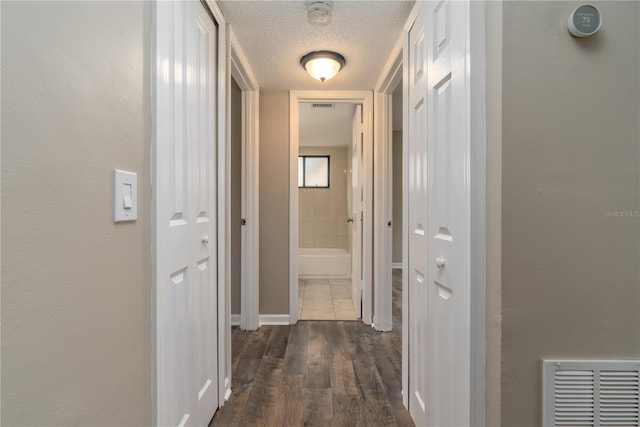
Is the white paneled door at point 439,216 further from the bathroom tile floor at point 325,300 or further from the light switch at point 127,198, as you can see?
the bathroom tile floor at point 325,300

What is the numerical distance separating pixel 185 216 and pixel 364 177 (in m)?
1.97

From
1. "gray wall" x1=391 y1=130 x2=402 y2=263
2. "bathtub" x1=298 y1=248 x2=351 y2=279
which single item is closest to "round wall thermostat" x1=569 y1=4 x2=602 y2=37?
"bathtub" x1=298 y1=248 x2=351 y2=279

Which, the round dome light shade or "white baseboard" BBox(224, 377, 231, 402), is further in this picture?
the round dome light shade

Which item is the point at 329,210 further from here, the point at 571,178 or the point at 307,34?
the point at 571,178

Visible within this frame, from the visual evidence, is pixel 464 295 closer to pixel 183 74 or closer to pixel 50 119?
pixel 50 119

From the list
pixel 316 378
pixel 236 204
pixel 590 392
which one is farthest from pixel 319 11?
pixel 316 378

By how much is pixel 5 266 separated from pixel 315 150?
219 inches

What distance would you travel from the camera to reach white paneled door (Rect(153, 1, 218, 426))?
1042 mm

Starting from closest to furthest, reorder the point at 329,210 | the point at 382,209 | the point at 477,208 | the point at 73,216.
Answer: the point at 73,216 < the point at 477,208 < the point at 382,209 < the point at 329,210

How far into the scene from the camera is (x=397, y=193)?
570 cm

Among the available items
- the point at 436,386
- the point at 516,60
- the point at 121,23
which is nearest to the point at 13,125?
the point at 121,23

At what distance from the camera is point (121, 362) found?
0.83 m

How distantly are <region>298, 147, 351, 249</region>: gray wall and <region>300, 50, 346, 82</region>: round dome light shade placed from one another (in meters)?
3.61

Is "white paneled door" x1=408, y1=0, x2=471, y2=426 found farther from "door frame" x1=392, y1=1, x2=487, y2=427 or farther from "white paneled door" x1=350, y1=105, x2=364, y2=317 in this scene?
"white paneled door" x1=350, y1=105, x2=364, y2=317
